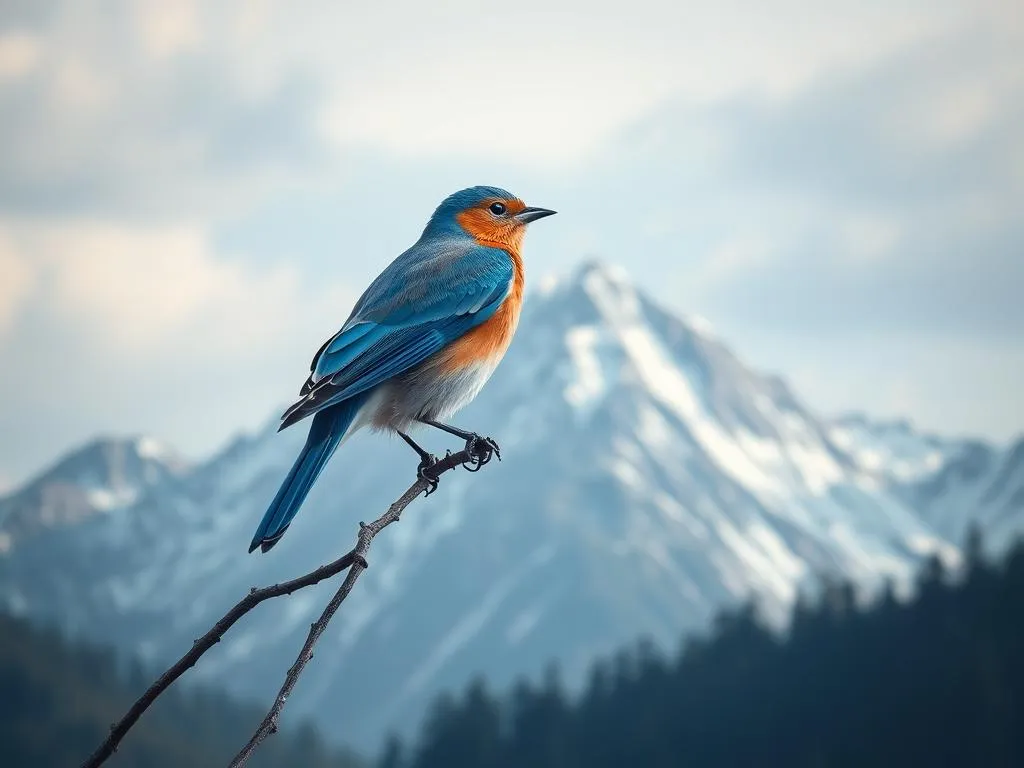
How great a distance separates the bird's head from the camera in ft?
42.9

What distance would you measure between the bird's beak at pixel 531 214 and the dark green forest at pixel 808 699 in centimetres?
10604

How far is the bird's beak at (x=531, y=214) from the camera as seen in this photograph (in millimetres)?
13336

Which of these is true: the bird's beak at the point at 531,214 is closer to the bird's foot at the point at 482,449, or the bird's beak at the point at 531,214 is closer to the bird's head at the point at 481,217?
the bird's head at the point at 481,217

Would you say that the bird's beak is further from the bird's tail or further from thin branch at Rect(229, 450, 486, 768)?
thin branch at Rect(229, 450, 486, 768)

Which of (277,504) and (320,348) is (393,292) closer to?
(320,348)

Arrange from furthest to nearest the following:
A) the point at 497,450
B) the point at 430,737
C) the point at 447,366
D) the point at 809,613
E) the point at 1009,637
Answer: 1. the point at 430,737
2. the point at 809,613
3. the point at 1009,637
4. the point at 447,366
5. the point at 497,450

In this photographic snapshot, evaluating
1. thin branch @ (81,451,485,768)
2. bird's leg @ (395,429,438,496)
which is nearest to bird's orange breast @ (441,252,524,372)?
bird's leg @ (395,429,438,496)

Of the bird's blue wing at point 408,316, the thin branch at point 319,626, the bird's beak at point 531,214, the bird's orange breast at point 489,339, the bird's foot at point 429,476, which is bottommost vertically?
the thin branch at point 319,626

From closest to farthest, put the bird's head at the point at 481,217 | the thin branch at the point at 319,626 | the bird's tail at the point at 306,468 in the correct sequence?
the thin branch at the point at 319,626 < the bird's tail at the point at 306,468 < the bird's head at the point at 481,217

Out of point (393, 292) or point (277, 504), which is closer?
point (277, 504)

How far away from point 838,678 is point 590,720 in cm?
3274

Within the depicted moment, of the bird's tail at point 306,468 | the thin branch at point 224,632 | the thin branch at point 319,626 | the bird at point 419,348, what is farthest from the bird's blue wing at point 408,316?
the thin branch at point 224,632

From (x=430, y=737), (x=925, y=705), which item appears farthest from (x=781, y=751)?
(x=430, y=737)

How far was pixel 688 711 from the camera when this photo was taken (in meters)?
138
